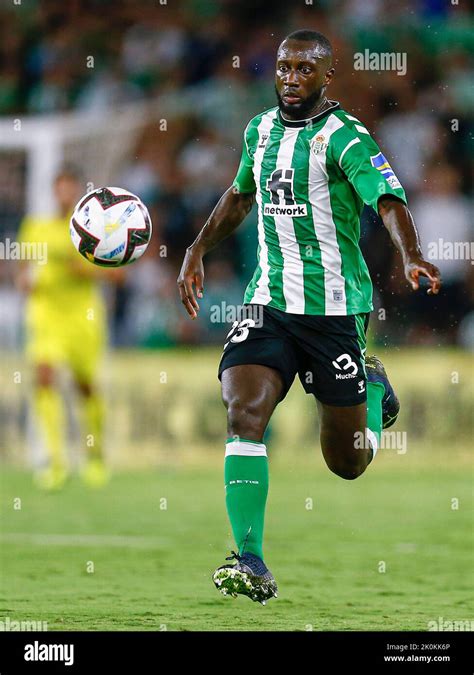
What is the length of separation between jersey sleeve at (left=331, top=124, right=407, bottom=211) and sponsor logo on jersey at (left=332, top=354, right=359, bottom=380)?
0.74 meters

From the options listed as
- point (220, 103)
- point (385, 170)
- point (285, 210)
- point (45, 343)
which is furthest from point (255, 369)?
point (220, 103)

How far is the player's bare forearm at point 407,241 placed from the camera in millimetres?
4980

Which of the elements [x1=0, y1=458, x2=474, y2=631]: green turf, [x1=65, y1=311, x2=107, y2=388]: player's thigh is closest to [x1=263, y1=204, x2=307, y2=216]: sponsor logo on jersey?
[x1=0, y1=458, x2=474, y2=631]: green turf

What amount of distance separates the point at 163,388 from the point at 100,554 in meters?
5.74

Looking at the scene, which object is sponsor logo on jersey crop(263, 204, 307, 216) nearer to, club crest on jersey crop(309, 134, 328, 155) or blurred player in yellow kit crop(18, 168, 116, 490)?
club crest on jersey crop(309, 134, 328, 155)

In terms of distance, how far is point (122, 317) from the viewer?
15.7 metres

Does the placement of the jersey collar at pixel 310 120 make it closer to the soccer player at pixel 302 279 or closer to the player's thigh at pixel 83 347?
the soccer player at pixel 302 279

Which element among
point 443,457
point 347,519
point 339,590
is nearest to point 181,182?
point 443,457

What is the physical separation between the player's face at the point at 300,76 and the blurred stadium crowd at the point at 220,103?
7809 mm

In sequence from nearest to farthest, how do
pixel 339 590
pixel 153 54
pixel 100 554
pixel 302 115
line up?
pixel 302 115 < pixel 339 590 < pixel 100 554 < pixel 153 54

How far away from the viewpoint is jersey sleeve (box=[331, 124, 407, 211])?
17.7 ft

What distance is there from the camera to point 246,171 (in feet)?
19.9

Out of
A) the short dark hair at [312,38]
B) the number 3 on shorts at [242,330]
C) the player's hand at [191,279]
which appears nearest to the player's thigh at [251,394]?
the number 3 on shorts at [242,330]
